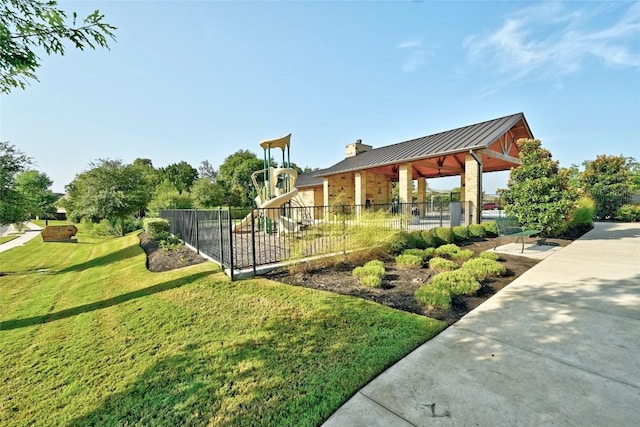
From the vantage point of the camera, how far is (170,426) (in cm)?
194

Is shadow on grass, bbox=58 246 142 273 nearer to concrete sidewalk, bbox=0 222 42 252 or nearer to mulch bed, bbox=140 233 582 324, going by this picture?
mulch bed, bbox=140 233 582 324

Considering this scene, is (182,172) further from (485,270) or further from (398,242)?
(485,270)

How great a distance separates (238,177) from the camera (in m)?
40.0

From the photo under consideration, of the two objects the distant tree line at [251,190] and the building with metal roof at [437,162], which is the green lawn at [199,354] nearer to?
the building with metal roof at [437,162]

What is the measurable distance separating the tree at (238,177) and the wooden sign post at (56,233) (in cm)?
1772

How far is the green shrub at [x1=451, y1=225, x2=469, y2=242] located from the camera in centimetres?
948

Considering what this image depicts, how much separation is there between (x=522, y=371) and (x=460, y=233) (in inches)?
320

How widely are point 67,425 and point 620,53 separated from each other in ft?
46.5

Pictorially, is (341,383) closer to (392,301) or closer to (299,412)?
(299,412)

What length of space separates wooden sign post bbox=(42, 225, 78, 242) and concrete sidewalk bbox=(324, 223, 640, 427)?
86.3 ft

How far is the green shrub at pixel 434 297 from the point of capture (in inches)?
149

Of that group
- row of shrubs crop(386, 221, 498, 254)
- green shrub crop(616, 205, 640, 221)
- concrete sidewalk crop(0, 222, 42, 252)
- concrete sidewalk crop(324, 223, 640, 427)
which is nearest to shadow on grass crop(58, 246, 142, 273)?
row of shrubs crop(386, 221, 498, 254)

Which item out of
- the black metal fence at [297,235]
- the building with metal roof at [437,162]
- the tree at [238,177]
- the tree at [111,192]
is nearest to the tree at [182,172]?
Answer: the tree at [238,177]

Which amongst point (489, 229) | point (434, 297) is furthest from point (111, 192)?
point (489, 229)
